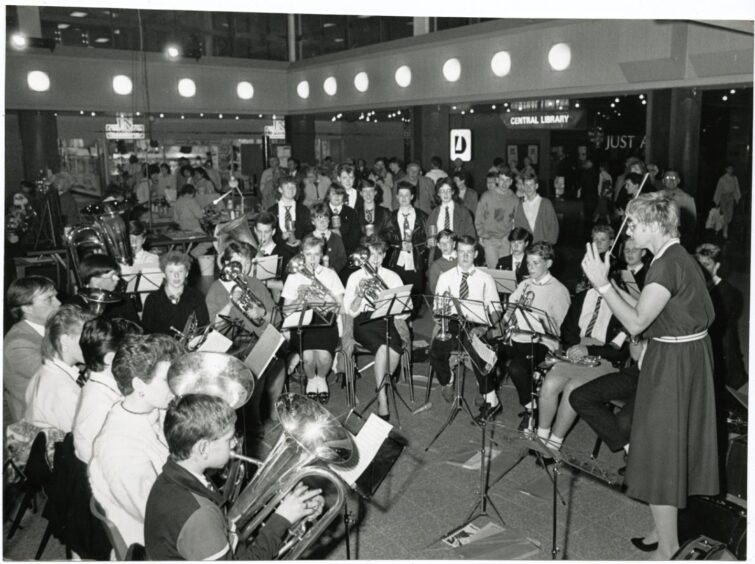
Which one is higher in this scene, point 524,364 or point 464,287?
point 464,287

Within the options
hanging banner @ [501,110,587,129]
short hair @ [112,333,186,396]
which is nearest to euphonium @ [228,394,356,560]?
short hair @ [112,333,186,396]

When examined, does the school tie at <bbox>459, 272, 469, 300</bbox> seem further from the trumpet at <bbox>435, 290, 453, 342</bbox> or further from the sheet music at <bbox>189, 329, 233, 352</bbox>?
the sheet music at <bbox>189, 329, 233, 352</bbox>

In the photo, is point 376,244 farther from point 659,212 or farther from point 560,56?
point 560,56

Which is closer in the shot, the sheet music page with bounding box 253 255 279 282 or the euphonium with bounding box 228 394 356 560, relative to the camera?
the euphonium with bounding box 228 394 356 560

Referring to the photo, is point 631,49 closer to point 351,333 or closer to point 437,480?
point 351,333

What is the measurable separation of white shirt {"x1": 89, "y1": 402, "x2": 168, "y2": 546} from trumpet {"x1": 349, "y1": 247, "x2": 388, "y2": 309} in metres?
3.34

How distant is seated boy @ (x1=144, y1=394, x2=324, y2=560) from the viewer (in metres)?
2.40

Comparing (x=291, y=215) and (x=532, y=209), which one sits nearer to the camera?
(x=291, y=215)

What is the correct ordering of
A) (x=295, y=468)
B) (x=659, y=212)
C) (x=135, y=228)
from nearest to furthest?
1. (x=295, y=468)
2. (x=659, y=212)
3. (x=135, y=228)

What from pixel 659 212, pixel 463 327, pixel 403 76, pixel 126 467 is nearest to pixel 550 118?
pixel 403 76

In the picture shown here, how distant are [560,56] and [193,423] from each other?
9372mm

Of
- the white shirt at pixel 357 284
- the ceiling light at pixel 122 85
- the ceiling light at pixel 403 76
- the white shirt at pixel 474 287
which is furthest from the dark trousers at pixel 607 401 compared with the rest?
the ceiling light at pixel 122 85

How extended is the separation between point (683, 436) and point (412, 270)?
4638mm

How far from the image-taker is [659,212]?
358 cm
